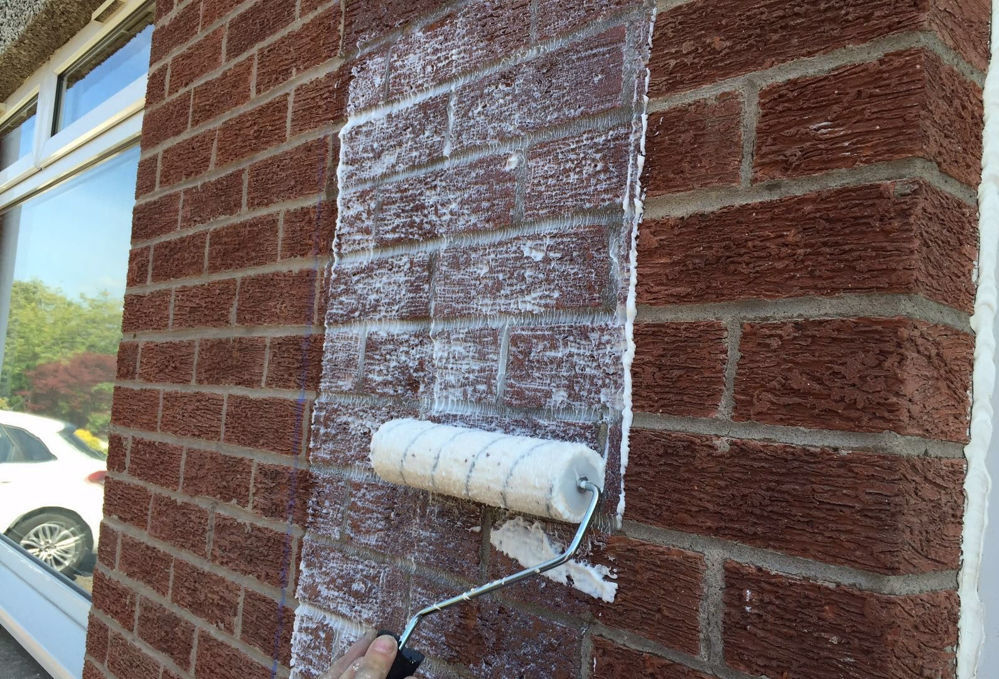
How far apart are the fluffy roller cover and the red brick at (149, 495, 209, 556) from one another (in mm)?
682

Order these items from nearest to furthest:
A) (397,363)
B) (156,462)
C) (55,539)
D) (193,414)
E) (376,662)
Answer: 1. (376,662)
2. (397,363)
3. (193,414)
4. (156,462)
5. (55,539)

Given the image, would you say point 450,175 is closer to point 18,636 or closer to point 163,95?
point 163,95

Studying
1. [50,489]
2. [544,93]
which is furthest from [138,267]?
[50,489]

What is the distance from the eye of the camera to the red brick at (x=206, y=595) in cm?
133

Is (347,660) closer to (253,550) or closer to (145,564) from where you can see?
(253,550)

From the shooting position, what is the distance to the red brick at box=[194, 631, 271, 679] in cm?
125

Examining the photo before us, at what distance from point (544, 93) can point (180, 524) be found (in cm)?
118

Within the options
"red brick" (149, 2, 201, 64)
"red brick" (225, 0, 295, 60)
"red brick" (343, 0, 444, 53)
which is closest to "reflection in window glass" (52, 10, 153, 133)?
"red brick" (149, 2, 201, 64)

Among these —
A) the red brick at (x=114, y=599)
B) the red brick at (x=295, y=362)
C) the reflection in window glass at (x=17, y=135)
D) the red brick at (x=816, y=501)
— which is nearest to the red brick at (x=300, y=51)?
the red brick at (x=295, y=362)

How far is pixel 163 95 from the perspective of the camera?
1.79 m

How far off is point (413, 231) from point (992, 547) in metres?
0.80

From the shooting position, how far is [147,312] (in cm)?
172

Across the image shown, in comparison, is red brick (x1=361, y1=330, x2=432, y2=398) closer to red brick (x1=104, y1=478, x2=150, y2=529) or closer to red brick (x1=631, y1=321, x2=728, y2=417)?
red brick (x1=631, y1=321, x2=728, y2=417)

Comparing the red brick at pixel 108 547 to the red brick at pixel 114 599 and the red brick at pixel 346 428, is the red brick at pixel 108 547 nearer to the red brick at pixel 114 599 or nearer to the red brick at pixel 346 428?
the red brick at pixel 114 599
